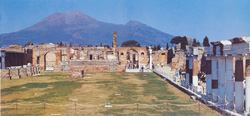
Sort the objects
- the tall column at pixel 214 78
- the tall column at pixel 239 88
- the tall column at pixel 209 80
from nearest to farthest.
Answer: the tall column at pixel 239 88 < the tall column at pixel 214 78 < the tall column at pixel 209 80

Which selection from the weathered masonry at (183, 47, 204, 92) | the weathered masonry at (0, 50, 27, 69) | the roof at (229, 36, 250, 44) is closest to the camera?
the roof at (229, 36, 250, 44)

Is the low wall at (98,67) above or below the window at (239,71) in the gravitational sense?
below

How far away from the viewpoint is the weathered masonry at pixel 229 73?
1104cm

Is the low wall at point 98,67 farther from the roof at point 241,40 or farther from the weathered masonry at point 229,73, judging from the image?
the roof at point 241,40

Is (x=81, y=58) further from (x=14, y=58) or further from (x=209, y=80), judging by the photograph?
(x=209, y=80)

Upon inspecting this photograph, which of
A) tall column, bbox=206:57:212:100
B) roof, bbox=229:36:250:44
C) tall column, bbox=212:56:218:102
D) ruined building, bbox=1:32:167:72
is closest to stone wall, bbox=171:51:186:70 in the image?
ruined building, bbox=1:32:167:72

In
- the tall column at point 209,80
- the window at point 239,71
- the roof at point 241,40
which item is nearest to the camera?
the roof at point 241,40

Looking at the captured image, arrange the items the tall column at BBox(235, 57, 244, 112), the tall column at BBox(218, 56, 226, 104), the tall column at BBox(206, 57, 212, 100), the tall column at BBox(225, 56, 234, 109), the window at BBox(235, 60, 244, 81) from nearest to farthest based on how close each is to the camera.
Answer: the tall column at BBox(235, 57, 244, 112) < the window at BBox(235, 60, 244, 81) < the tall column at BBox(225, 56, 234, 109) < the tall column at BBox(218, 56, 226, 104) < the tall column at BBox(206, 57, 212, 100)

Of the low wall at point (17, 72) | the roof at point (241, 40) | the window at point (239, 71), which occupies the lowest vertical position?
the low wall at point (17, 72)

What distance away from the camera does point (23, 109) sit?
1295 centimetres

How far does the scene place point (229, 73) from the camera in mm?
12742

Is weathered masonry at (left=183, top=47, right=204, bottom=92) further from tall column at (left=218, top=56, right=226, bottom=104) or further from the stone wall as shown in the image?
the stone wall

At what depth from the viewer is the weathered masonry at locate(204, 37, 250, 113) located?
1104cm

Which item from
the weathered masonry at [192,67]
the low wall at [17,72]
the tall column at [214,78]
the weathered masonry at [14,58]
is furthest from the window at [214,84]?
the weathered masonry at [14,58]
